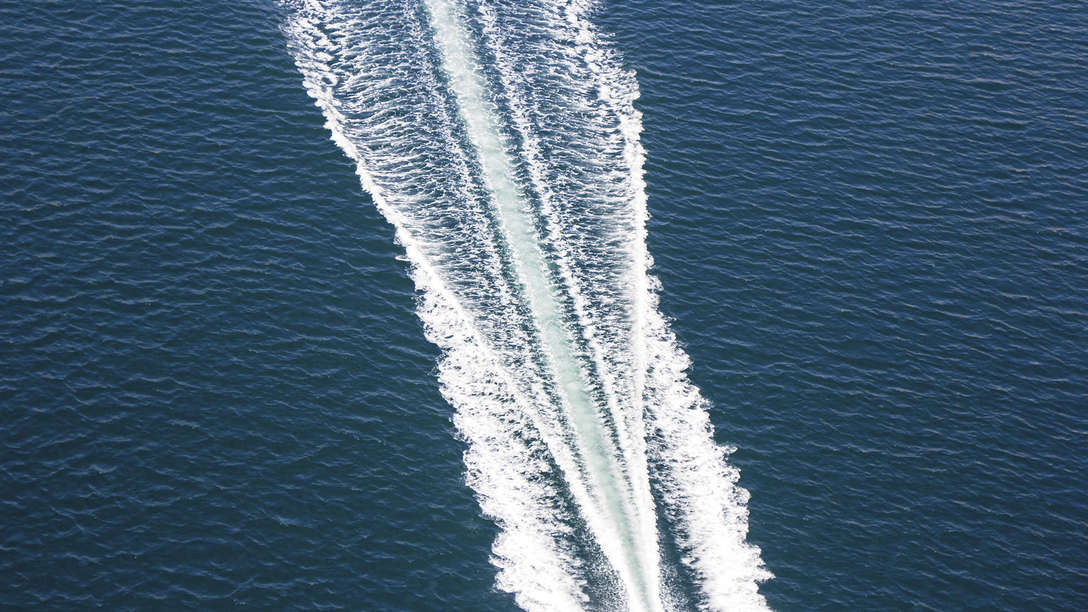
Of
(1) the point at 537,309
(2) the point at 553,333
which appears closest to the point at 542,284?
(1) the point at 537,309

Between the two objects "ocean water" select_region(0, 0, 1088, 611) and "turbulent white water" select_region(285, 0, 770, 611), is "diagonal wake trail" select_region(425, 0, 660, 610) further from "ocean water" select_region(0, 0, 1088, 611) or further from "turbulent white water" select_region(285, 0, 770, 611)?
"ocean water" select_region(0, 0, 1088, 611)

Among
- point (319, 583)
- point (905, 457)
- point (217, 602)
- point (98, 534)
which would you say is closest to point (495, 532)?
point (319, 583)

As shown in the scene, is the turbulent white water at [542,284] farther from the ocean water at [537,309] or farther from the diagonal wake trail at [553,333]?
the ocean water at [537,309]

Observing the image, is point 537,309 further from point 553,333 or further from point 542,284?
point 553,333

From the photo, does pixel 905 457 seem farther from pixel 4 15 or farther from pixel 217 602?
pixel 4 15

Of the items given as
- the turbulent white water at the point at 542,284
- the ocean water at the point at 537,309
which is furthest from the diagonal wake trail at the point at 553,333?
the ocean water at the point at 537,309

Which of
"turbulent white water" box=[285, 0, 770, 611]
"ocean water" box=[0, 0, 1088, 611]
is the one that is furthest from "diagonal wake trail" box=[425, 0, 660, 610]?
"ocean water" box=[0, 0, 1088, 611]
